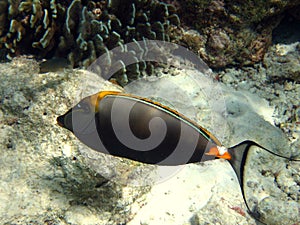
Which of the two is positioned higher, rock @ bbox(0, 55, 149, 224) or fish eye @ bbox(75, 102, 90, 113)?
fish eye @ bbox(75, 102, 90, 113)

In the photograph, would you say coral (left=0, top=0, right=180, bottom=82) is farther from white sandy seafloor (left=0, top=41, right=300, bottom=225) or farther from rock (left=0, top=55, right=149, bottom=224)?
rock (left=0, top=55, right=149, bottom=224)

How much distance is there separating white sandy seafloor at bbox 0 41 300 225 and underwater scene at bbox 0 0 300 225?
1 cm

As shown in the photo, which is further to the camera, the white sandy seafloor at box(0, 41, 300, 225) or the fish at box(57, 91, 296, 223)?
the white sandy seafloor at box(0, 41, 300, 225)

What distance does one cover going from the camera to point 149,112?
1835 mm

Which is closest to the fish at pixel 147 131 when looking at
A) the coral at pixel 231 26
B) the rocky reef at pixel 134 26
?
the rocky reef at pixel 134 26

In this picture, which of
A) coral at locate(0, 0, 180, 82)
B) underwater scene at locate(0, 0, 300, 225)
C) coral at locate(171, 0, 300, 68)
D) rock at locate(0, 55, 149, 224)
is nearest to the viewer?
underwater scene at locate(0, 0, 300, 225)

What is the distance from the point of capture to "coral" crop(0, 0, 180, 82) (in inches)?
145

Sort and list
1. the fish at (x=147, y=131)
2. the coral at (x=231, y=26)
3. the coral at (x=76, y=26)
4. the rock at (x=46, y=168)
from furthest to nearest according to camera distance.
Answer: the coral at (x=231, y=26) → the coral at (x=76, y=26) → the rock at (x=46, y=168) → the fish at (x=147, y=131)

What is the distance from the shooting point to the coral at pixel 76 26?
3682 millimetres

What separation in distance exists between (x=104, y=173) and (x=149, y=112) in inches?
45.6

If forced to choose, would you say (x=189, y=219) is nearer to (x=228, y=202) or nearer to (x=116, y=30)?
(x=228, y=202)

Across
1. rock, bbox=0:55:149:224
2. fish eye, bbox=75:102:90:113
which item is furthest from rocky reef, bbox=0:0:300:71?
fish eye, bbox=75:102:90:113

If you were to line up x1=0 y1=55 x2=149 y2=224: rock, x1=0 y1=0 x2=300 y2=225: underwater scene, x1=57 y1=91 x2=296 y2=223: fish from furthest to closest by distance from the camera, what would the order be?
x1=0 y1=55 x2=149 y2=224: rock < x1=0 y1=0 x2=300 y2=225: underwater scene < x1=57 y1=91 x2=296 y2=223: fish

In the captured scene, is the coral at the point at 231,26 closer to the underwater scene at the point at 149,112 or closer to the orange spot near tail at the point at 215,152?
the underwater scene at the point at 149,112
